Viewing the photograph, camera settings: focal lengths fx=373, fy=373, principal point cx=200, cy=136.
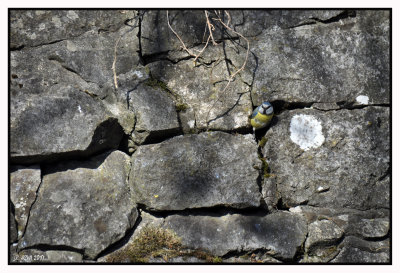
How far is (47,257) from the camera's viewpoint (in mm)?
2457

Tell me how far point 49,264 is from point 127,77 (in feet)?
4.59

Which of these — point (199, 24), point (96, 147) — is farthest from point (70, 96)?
point (199, 24)

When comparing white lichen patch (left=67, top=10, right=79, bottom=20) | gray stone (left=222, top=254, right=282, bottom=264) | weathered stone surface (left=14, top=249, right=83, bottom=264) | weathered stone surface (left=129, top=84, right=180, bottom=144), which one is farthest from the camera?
white lichen patch (left=67, top=10, right=79, bottom=20)

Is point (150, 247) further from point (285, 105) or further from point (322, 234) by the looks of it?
point (285, 105)

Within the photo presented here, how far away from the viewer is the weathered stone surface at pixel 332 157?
273cm

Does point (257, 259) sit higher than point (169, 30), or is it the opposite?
point (169, 30)

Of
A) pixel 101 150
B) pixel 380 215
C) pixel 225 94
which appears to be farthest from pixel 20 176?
pixel 380 215

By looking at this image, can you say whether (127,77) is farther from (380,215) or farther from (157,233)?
(380,215)

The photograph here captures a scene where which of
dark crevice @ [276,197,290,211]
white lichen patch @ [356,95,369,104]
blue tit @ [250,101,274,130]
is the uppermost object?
white lichen patch @ [356,95,369,104]

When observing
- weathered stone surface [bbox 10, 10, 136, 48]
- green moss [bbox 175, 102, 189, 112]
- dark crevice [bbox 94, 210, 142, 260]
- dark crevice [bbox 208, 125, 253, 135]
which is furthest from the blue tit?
weathered stone surface [bbox 10, 10, 136, 48]

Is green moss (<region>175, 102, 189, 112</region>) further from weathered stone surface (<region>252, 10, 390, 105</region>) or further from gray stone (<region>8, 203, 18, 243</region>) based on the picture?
gray stone (<region>8, 203, 18, 243</region>)

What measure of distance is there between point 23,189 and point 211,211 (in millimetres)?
1311

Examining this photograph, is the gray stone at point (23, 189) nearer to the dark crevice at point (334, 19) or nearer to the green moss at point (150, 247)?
the green moss at point (150, 247)

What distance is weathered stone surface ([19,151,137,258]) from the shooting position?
248cm
